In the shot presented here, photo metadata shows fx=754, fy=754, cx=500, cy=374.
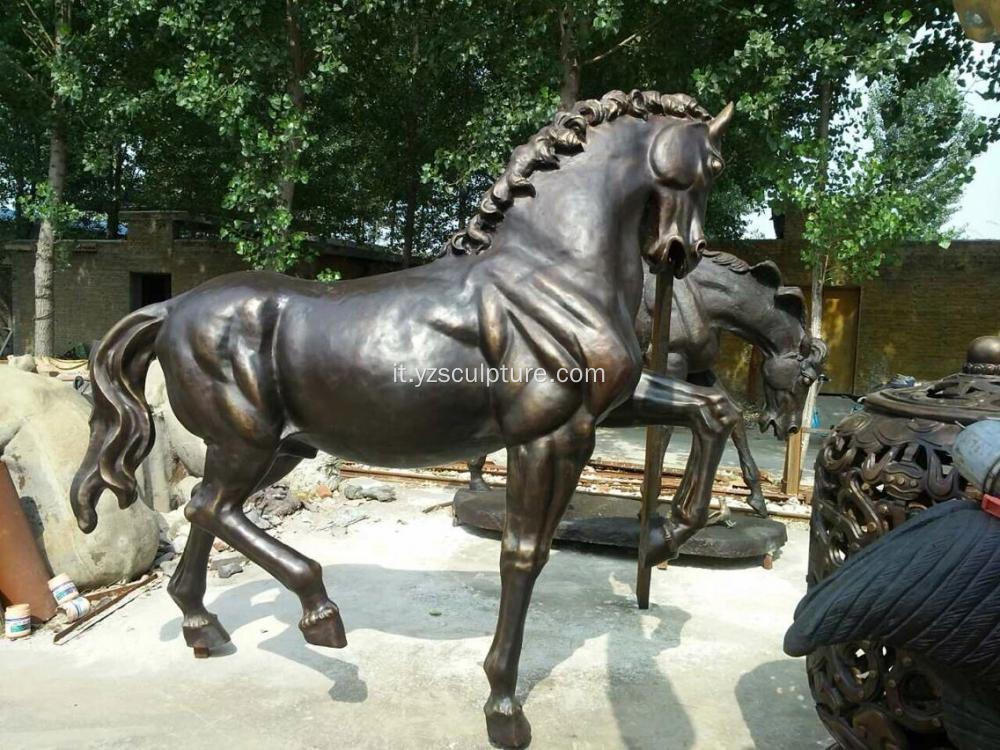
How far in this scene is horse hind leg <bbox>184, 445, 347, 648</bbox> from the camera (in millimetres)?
2531

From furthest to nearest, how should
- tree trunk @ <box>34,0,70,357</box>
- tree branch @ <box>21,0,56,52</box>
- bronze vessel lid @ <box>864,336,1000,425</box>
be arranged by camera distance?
tree trunk @ <box>34,0,70,357</box> → tree branch @ <box>21,0,56,52</box> → bronze vessel lid @ <box>864,336,1000,425</box>

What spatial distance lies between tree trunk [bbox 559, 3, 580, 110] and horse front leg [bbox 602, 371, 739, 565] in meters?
5.73

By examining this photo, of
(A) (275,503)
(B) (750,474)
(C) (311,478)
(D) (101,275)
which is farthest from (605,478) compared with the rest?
(D) (101,275)

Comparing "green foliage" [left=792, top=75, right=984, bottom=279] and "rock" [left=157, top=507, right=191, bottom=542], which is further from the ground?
"green foliage" [left=792, top=75, right=984, bottom=279]

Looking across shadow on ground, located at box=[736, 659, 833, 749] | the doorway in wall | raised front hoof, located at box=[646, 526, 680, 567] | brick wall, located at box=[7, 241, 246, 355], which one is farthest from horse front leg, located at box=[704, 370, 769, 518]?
the doorway in wall

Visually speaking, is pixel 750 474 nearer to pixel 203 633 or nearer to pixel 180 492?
pixel 203 633

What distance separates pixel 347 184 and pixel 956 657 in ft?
45.5

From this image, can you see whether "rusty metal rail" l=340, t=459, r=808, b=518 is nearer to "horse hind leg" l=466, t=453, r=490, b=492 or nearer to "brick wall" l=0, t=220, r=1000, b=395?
"horse hind leg" l=466, t=453, r=490, b=492

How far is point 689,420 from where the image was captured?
271 cm

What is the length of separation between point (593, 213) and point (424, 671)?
6.37 ft

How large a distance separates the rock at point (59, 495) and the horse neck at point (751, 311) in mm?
3863

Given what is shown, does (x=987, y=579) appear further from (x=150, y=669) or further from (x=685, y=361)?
(x=685, y=361)

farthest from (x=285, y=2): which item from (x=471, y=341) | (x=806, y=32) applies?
(x=471, y=341)

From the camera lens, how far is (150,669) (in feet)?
10.1
